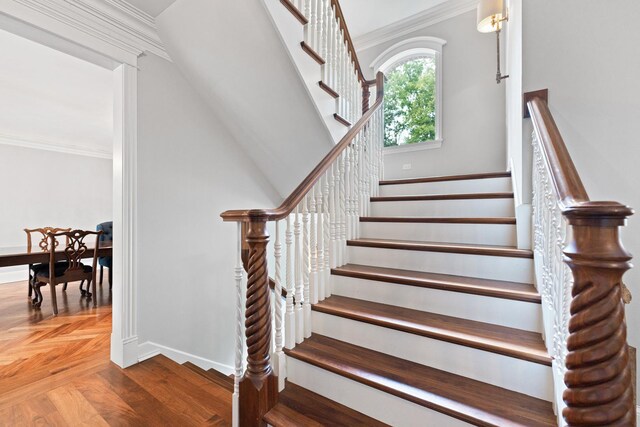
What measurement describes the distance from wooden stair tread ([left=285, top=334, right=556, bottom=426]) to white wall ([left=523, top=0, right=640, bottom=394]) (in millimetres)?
861

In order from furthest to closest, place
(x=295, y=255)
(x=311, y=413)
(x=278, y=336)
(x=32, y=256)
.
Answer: (x=32, y=256) → (x=295, y=255) → (x=278, y=336) → (x=311, y=413)

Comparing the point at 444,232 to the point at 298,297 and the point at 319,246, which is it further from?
the point at 298,297

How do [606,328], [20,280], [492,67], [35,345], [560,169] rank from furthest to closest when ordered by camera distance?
[20,280] < [492,67] < [35,345] < [560,169] < [606,328]

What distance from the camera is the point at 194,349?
2523 mm

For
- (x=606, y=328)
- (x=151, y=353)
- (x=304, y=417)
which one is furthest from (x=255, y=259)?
(x=151, y=353)

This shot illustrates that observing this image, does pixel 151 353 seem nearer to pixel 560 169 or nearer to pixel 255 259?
pixel 255 259

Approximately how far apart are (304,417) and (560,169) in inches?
54.9

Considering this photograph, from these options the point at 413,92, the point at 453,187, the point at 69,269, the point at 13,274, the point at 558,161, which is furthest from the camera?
the point at 13,274

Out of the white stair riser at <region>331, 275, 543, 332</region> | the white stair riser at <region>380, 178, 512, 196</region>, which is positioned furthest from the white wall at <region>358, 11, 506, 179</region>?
the white stair riser at <region>331, 275, 543, 332</region>

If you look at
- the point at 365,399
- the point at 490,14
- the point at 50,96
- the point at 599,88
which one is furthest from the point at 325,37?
the point at 50,96

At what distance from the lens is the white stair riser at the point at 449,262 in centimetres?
157

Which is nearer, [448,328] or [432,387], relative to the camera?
[432,387]

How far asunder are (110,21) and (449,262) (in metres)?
2.73

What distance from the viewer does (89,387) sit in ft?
5.72
